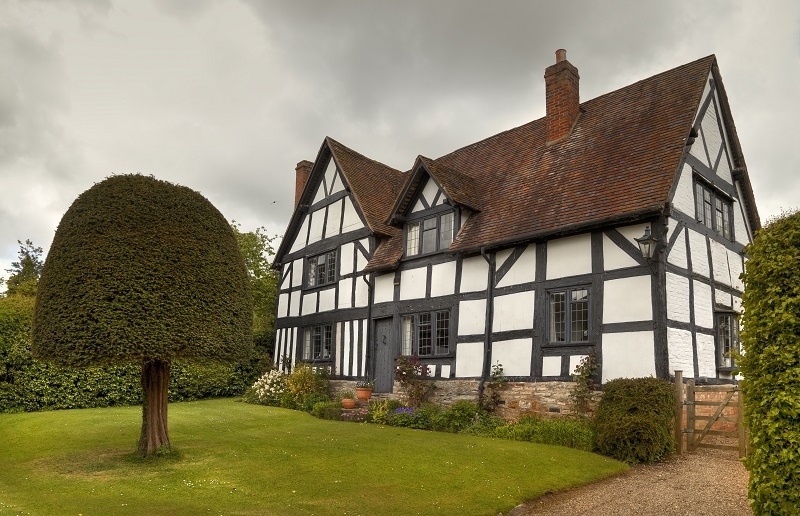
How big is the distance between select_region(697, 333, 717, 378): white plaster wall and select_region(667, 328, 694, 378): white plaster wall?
0.43 m

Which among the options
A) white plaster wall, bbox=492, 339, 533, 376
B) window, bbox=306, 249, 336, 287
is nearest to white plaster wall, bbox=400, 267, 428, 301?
white plaster wall, bbox=492, 339, 533, 376

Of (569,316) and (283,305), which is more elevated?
(283,305)

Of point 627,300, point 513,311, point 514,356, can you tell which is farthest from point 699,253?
point 514,356

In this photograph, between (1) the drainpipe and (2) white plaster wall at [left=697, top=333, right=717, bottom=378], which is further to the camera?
(1) the drainpipe

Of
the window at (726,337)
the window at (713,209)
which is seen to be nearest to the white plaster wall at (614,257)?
A: the window at (713,209)

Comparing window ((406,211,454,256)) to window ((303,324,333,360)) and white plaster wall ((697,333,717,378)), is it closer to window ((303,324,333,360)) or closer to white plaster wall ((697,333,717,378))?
window ((303,324,333,360))

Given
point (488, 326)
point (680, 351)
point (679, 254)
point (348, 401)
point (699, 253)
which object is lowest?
point (348, 401)

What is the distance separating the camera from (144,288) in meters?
9.48

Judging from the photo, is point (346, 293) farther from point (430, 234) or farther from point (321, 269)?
point (430, 234)

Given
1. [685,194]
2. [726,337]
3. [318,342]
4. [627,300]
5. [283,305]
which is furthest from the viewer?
[283,305]

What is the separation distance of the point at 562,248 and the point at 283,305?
518 inches

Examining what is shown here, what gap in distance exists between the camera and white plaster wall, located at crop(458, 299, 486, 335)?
1600 centimetres

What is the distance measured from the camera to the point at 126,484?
866cm

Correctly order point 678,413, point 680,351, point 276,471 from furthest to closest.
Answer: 1. point 680,351
2. point 678,413
3. point 276,471
